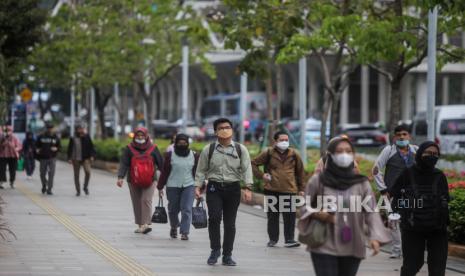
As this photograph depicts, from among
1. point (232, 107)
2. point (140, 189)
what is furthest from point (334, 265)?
point (232, 107)

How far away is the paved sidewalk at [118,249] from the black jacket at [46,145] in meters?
4.01

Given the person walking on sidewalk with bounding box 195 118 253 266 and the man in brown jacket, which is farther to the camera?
the man in brown jacket

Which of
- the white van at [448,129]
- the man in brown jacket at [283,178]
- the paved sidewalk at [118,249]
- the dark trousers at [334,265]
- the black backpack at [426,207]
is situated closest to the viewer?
the dark trousers at [334,265]

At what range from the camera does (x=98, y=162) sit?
4197 cm

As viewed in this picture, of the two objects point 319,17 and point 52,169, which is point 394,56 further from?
point 52,169

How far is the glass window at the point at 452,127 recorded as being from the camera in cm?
3497

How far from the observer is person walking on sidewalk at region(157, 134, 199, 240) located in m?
16.5

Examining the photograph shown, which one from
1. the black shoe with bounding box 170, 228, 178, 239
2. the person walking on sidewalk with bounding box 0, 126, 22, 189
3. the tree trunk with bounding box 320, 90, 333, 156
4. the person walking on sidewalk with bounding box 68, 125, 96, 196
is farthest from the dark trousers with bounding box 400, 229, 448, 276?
the person walking on sidewalk with bounding box 0, 126, 22, 189

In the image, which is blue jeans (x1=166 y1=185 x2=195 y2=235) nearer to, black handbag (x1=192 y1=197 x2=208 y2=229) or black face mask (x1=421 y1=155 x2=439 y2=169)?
black handbag (x1=192 y1=197 x2=208 y2=229)

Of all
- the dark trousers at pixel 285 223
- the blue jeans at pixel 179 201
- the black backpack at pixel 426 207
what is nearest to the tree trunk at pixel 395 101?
the dark trousers at pixel 285 223

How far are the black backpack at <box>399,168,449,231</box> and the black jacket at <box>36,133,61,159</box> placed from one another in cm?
1654

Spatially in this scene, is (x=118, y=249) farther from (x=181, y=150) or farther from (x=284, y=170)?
(x=284, y=170)

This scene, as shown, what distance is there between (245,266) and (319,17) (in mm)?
10263

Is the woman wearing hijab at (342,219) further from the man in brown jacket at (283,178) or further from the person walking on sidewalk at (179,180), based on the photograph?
the person walking on sidewalk at (179,180)
